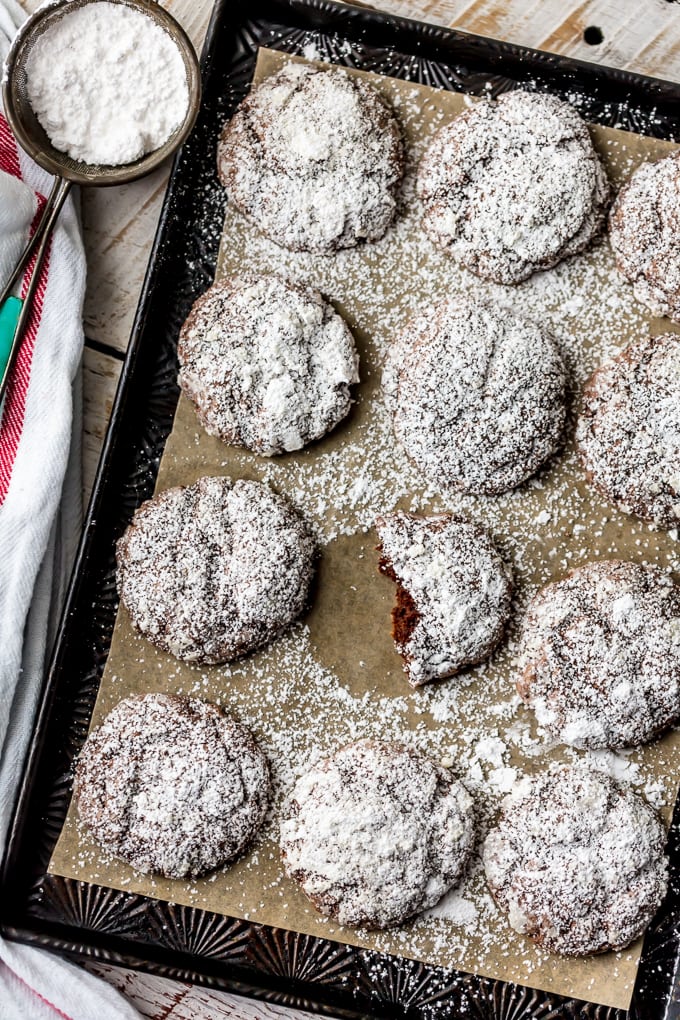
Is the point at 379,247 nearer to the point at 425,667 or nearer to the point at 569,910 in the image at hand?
the point at 425,667

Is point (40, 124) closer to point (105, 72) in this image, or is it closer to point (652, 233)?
point (105, 72)

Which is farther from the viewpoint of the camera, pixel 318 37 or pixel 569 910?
pixel 318 37

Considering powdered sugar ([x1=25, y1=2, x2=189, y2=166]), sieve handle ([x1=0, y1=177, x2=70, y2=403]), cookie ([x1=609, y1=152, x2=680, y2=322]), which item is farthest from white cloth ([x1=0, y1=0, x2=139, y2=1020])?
cookie ([x1=609, y1=152, x2=680, y2=322])

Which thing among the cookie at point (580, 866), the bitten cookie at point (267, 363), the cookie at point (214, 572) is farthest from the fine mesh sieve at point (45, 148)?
the cookie at point (580, 866)

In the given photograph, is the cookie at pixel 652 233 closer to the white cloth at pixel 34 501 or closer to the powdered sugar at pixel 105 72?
the powdered sugar at pixel 105 72

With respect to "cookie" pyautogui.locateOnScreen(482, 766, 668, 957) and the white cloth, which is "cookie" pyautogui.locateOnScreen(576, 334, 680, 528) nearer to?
"cookie" pyautogui.locateOnScreen(482, 766, 668, 957)

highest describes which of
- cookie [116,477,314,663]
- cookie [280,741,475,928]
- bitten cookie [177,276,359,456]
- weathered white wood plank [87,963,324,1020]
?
bitten cookie [177,276,359,456]

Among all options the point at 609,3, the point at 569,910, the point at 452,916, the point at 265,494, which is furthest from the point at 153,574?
the point at 609,3

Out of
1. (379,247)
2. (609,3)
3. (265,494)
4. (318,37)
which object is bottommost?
(265,494)
